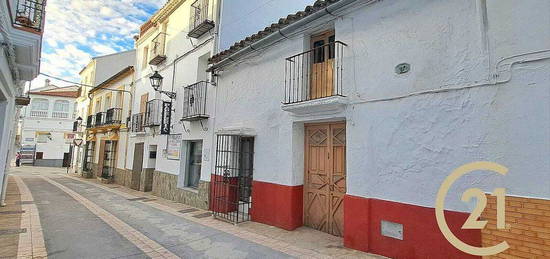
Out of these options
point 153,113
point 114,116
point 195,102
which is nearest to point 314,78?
point 195,102

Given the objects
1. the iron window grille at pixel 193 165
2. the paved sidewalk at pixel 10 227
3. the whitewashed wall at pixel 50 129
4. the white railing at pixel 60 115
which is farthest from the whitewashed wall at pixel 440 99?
the white railing at pixel 60 115

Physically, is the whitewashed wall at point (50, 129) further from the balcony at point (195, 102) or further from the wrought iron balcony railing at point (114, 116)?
the balcony at point (195, 102)

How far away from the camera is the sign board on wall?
403 inches

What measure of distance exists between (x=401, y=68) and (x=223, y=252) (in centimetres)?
458

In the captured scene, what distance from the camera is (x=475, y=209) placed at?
3611 mm

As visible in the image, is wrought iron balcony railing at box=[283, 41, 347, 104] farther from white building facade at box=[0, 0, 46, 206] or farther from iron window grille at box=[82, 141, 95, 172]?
iron window grille at box=[82, 141, 95, 172]

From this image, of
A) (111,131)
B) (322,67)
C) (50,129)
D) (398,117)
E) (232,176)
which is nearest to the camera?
(398,117)

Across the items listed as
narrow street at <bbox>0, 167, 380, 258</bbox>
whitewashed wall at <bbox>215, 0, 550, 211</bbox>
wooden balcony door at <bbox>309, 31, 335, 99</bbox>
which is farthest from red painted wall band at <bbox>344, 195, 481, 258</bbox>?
wooden balcony door at <bbox>309, 31, 335, 99</bbox>

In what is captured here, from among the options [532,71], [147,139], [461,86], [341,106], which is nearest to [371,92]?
[341,106]

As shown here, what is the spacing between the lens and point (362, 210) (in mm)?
4730

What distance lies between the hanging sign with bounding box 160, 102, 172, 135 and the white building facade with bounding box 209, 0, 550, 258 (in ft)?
16.1

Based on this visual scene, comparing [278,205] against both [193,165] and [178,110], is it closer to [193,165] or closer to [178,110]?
[193,165]

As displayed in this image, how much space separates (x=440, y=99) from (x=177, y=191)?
896 centimetres

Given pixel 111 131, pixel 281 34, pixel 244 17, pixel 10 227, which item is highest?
pixel 244 17
